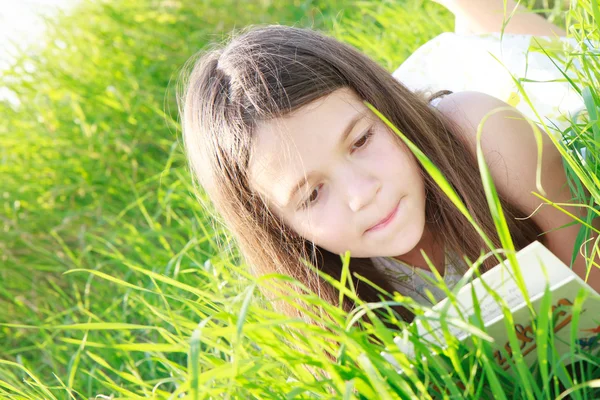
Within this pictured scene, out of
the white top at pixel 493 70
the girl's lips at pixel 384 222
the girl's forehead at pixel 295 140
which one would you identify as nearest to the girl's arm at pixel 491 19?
the white top at pixel 493 70

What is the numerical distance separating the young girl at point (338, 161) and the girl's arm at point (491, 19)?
0.47 m

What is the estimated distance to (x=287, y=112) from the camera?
1132mm

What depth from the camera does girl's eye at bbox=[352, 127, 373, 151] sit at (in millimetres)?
1111

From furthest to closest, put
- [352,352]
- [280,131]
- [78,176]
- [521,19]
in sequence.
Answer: [78,176]
[521,19]
[280,131]
[352,352]

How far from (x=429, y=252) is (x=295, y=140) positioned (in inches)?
16.7

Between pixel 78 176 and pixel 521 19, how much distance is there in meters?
1.51

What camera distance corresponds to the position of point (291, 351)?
73 centimetres

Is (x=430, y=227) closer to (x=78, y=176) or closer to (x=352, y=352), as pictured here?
(x=352, y=352)

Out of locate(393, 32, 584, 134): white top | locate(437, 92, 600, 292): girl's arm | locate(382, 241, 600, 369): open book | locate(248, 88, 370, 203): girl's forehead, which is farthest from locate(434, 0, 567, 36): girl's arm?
locate(382, 241, 600, 369): open book

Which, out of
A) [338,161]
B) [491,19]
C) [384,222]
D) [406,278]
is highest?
[491,19]

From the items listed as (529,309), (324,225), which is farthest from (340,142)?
(529,309)

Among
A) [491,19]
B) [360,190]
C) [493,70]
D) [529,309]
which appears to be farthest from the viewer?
[491,19]

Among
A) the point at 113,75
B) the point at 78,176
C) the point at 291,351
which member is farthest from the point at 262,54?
the point at 113,75

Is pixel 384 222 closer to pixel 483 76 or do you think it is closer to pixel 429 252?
pixel 429 252
